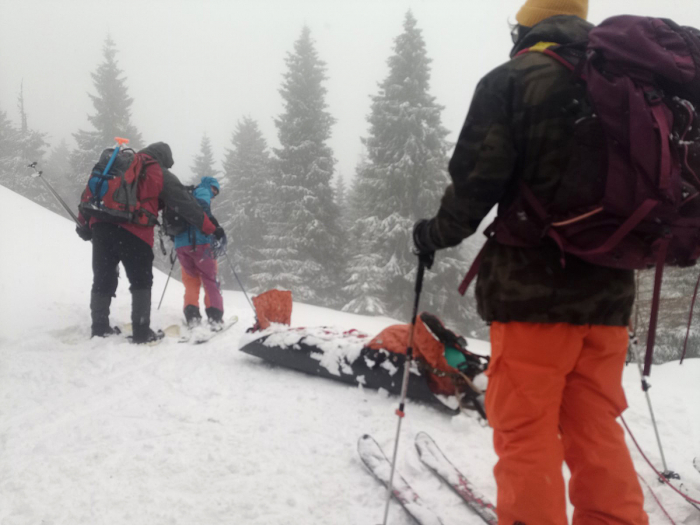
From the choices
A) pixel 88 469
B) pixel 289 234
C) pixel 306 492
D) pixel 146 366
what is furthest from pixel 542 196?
pixel 289 234

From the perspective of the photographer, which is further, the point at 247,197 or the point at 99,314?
the point at 247,197

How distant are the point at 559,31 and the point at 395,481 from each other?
7.30 feet

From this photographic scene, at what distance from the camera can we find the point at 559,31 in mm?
1552

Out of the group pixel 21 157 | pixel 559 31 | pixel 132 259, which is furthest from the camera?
pixel 21 157

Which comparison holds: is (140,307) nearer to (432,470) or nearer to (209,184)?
Answer: (209,184)

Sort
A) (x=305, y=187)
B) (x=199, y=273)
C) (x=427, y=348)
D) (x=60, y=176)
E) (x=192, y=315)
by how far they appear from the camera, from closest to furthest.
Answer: (x=427, y=348) < (x=192, y=315) < (x=199, y=273) < (x=305, y=187) < (x=60, y=176)

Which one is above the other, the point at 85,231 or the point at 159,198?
the point at 159,198

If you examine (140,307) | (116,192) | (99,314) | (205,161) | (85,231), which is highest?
(205,161)

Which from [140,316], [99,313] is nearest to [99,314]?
[99,313]

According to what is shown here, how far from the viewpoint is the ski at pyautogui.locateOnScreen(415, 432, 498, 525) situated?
1991 mm

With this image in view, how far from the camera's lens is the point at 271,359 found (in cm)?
395

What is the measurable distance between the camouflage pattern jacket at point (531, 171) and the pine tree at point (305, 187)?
56.2 ft

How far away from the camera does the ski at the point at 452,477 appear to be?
199 cm

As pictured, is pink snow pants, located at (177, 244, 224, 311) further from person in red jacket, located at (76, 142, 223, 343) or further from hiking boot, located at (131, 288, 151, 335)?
hiking boot, located at (131, 288, 151, 335)
